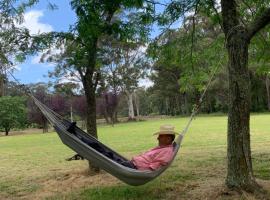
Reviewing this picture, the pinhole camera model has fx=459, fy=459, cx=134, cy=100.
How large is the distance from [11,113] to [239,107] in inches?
1601

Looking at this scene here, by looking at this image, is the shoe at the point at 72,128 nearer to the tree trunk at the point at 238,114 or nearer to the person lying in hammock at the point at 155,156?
the person lying in hammock at the point at 155,156

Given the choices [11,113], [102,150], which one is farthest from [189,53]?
[11,113]

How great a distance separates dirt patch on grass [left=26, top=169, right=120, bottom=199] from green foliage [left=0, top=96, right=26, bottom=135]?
36333 mm

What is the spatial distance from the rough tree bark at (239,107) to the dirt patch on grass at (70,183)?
2.35 metres

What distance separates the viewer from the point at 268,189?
224 inches

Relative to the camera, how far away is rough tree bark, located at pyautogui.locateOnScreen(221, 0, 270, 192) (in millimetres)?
5430

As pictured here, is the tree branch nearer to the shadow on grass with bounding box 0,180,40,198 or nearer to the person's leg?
the person's leg

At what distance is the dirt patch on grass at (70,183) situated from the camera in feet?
22.7

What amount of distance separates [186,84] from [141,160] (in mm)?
3933

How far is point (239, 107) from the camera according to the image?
546 centimetres

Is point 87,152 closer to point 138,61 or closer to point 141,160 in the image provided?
point 141,160

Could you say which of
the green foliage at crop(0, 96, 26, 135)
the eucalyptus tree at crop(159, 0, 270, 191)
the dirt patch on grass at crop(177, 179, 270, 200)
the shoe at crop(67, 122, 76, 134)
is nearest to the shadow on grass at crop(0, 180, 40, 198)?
the shoe at crop(67, 122, 76, 134)

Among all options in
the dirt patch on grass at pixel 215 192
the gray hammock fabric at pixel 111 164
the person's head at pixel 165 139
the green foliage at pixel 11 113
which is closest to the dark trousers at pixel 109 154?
the gray hammock fabric at pixel 111 164

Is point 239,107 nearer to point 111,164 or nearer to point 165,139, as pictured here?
point 165,139
